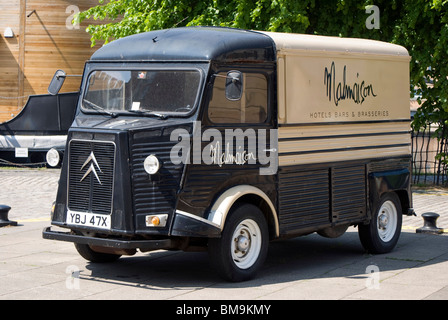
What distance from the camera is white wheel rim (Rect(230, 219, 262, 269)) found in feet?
29.0

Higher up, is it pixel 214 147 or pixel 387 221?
pixel 214 147

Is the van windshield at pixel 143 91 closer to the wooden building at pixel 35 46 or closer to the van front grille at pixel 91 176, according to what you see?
the van front grille at pixel 91 176


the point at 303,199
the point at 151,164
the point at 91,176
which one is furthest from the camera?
the point at 303,199

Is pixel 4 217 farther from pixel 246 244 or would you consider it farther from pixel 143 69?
pixel 246 244

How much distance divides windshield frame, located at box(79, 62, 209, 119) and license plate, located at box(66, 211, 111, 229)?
117 centimetres

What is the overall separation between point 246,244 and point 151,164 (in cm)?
145

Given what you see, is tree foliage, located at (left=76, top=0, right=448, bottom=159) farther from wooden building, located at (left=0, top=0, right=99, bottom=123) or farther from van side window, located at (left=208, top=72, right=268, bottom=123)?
van side window, located at (left=208, top=72, right=268, bottom=123)

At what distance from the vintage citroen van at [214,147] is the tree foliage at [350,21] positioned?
7.68 metres

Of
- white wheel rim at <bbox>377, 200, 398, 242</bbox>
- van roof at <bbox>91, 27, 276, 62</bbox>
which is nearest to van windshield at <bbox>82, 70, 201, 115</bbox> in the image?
van roof at <bbox>91, 27, 276, 62</bbox>

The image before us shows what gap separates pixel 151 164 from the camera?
8352 mm

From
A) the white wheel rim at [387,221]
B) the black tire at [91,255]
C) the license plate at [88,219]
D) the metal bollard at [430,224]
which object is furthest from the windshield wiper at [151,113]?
the metal bollard at [430,224]

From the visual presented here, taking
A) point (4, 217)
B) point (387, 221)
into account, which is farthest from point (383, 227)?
point (4, 217)

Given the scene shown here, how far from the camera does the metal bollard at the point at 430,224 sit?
12.3 metres
